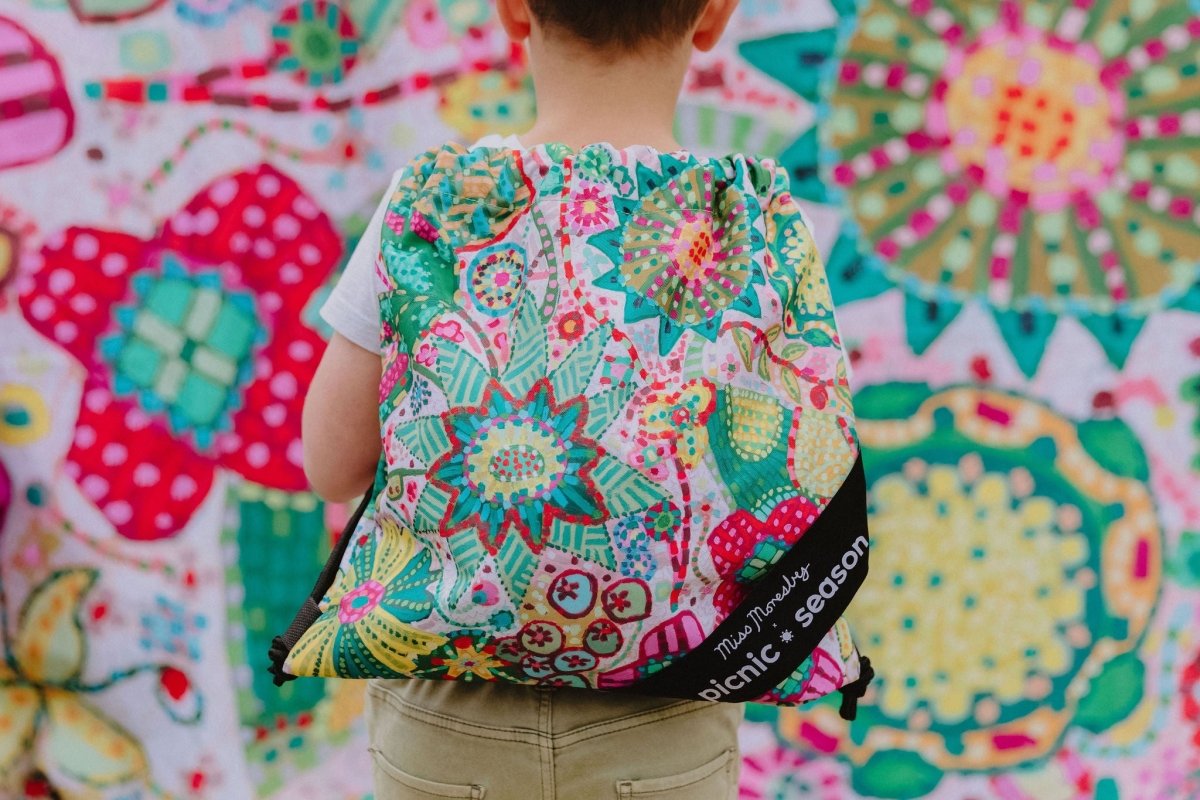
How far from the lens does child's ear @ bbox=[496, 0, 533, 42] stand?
0.79m

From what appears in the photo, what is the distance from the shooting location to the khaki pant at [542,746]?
748mm

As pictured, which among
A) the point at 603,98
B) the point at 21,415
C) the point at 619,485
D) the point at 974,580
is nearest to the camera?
the point at 619,485

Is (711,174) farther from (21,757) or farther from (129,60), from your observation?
(21,757)

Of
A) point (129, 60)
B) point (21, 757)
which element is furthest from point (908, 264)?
point (21, 757)

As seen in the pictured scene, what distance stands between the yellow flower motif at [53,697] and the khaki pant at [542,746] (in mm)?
705

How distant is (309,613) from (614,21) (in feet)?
1.55

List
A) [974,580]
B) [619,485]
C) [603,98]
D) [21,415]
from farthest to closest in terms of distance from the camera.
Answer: [974,580] → [21,415] → [603,98] → [619,485]

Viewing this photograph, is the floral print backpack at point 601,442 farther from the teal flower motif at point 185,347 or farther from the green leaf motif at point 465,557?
the teal flower motif at point 185,347

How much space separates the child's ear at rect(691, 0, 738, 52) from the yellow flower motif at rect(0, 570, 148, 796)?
0.97 metres

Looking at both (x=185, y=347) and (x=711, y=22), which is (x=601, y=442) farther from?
(x=185, y=347)

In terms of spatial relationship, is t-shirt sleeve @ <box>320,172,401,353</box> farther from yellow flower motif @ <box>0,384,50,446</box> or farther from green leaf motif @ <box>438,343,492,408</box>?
yellow flower motif @ <box>0,384,50,446</box>

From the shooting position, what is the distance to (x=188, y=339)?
4.31ft

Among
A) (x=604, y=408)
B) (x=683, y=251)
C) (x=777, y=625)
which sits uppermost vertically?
(x=683, y=251)

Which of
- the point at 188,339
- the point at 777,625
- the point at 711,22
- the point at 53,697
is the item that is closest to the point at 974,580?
the point at 777,625
